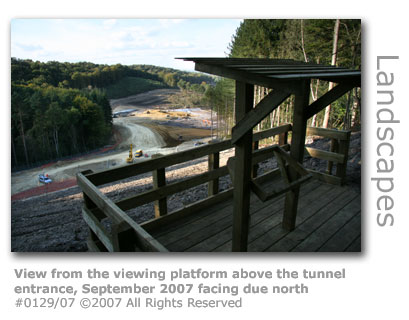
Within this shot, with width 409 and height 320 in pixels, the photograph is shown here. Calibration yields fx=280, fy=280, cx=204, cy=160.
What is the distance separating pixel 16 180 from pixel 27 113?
0.64 m

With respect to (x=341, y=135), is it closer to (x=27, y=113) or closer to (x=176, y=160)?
(x=176, y=160)

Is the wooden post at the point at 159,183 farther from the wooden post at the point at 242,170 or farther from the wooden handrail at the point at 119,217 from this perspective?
the wooden post at the point at 242,170

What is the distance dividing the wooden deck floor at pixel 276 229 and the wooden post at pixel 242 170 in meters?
0.26

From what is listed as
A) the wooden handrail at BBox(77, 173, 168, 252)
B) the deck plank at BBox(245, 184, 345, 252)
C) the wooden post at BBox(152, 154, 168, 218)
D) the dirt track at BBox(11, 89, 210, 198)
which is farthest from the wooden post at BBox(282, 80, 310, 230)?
the dirt track at BBox(11, 89, 210, 198)

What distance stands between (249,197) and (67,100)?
2458mm

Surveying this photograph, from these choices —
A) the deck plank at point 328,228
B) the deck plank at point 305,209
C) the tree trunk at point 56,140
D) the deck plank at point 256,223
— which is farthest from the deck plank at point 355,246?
the tree trunk at point 56,140

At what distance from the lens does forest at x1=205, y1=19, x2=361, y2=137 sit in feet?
14.9

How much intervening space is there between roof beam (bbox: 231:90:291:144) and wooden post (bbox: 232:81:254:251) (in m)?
0.05

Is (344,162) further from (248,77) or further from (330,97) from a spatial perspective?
(248,77)

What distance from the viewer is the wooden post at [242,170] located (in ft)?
5.19

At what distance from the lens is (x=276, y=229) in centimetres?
229

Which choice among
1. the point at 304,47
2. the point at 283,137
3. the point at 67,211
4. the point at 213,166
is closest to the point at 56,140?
the point at 67,211

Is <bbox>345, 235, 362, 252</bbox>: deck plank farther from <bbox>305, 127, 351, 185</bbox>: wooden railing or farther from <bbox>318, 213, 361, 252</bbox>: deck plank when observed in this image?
<bbox>305, 127, 351, 185</bbox>: wooden railing

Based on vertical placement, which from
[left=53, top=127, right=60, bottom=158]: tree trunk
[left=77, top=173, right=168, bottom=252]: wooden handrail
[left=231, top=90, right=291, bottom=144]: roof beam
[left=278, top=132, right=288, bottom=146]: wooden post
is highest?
[left=231, top=90, right=291, bottom=144]: roof beam
